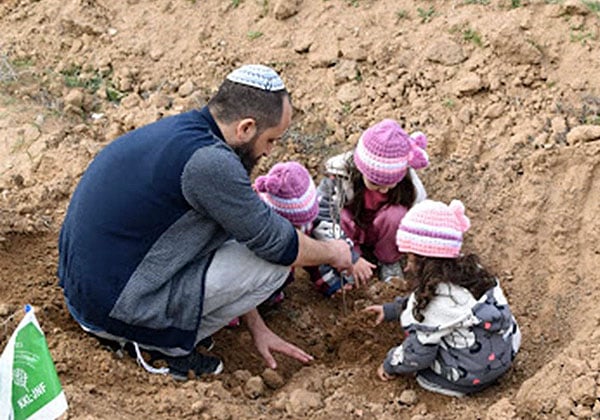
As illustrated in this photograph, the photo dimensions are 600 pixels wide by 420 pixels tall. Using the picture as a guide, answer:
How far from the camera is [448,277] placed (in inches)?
129

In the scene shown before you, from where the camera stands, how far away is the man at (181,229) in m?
3.15

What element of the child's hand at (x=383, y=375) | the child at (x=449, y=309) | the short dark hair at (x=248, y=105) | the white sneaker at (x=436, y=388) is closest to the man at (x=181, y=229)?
the short dark hair at (x=248, y=105)

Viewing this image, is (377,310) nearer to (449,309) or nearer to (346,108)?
(449,309)

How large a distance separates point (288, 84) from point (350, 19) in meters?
0.63

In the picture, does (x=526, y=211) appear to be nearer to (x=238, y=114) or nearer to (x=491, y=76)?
(x=491, y=76)

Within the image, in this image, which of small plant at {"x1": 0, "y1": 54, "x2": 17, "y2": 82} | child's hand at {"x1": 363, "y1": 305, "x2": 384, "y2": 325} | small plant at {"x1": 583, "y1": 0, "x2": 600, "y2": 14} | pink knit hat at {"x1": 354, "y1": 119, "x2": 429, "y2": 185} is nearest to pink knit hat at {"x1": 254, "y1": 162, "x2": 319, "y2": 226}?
pink knit hat at {"x1": 354, "y1": 119, "x2": 429, "y2": 185}

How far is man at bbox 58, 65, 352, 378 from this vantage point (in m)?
3.15

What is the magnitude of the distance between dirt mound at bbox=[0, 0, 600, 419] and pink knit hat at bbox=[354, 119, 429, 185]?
654 mm

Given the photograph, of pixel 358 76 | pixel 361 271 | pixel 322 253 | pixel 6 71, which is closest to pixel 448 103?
pixel 358 76

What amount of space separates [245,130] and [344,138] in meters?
1.86

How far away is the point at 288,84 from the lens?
5.43 metres

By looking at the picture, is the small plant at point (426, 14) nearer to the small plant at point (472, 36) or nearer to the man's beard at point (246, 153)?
the small plant at point (472, 36)

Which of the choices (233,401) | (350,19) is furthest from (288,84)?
(233,401)

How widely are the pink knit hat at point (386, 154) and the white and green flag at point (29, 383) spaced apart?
2096mm
